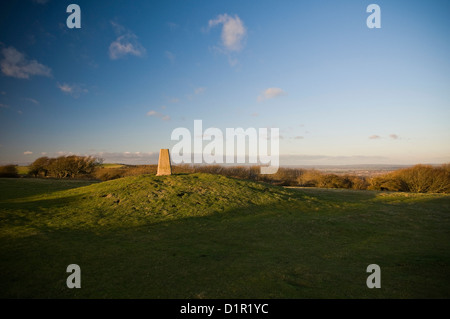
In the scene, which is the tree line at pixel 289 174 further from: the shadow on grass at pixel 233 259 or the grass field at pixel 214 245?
the shadow on grass at pixel 233 259

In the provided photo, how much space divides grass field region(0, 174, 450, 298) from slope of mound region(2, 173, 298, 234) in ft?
0.27

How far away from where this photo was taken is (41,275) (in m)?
6.60

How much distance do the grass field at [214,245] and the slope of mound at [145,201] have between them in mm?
82

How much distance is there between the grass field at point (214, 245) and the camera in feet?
19.5

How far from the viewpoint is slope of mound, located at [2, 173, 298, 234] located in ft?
44.7

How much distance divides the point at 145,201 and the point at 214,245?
27.8ft

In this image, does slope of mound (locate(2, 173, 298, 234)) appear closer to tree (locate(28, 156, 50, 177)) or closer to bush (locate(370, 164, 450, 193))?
bush (locate(370, 164, 450, 193))

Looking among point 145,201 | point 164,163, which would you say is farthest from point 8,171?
point 145,201

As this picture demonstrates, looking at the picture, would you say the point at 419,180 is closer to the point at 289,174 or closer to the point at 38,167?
the point at 289,174

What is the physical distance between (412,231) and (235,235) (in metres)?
9.13

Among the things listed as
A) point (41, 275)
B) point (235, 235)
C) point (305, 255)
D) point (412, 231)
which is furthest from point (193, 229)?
point (412, 231)

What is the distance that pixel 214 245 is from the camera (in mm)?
9719

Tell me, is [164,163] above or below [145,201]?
above
